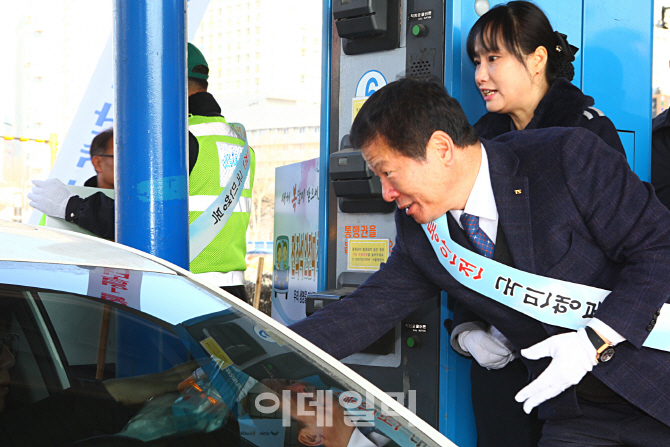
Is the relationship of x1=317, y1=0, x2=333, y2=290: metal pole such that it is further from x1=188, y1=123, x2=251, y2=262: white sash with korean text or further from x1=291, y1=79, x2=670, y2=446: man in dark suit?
x1=291, y1=79, x2=670, y2=446: man in dark suit

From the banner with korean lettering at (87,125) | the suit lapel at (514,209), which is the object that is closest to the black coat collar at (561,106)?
the suit lapel at (514,209)

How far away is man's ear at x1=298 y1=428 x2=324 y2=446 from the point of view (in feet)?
3.23

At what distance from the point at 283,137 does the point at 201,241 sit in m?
4.41

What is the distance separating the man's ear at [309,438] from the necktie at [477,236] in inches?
30.5

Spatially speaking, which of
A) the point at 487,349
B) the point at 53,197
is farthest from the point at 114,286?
the point at 53,197

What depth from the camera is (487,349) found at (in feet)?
6.49

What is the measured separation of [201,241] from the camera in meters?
2.87

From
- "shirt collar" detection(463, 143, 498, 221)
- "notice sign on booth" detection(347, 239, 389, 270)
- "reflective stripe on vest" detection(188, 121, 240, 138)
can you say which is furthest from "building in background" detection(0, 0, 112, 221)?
"shirt collar" detection(463, 143, 498, 221)

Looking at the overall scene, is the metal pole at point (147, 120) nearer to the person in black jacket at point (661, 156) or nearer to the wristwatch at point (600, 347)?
the wristwatch at point (600, 347)

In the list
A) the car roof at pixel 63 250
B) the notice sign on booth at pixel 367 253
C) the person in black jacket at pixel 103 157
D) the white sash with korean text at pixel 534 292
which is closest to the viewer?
the car roof at pixel 63 250

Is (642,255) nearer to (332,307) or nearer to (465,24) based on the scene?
(332,307)

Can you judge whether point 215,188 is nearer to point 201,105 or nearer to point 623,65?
point 201,105

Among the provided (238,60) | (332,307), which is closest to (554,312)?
(332,307)

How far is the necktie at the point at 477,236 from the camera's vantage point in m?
1.60
